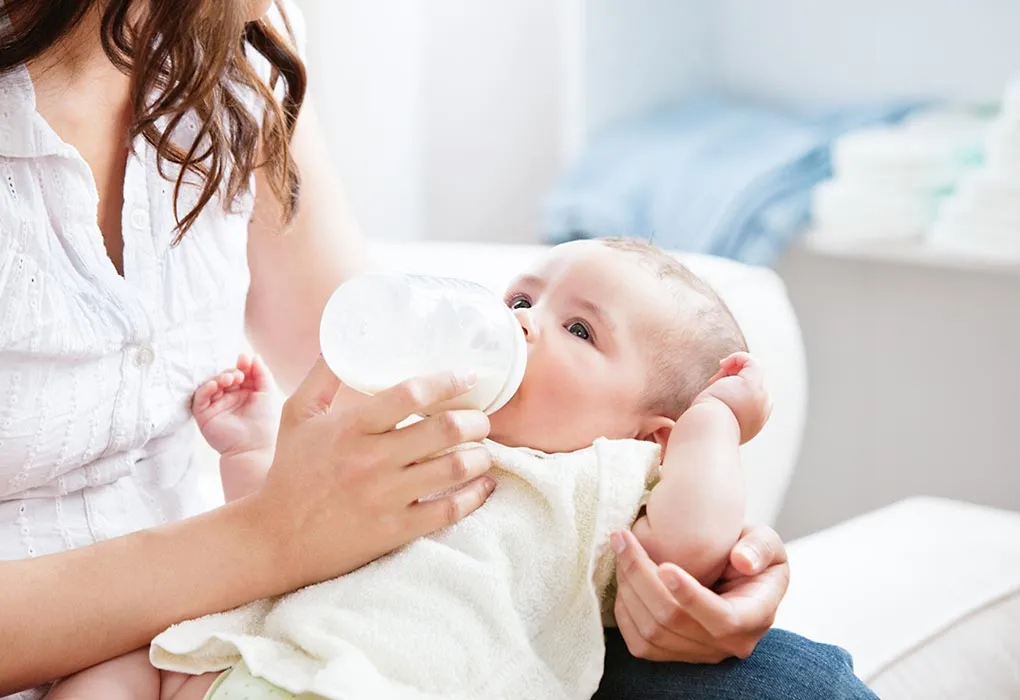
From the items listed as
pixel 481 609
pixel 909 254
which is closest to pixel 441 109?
pixel 909 254

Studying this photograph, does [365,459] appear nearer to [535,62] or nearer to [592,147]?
[592,147]

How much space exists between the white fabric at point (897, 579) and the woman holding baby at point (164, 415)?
189mm

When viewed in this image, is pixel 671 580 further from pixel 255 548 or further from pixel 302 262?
pixel 302 262

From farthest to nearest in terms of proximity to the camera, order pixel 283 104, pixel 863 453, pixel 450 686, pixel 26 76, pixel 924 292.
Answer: pixel 863 453
pixel 924 292
pixel 283 104
pixel 26 76
pixel 450 686

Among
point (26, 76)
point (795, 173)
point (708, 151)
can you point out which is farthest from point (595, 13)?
point (26, 76)

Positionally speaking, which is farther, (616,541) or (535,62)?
(535,62)

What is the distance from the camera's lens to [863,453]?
2277 mm

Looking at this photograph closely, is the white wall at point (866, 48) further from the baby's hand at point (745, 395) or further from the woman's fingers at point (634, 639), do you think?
the woman's fingers at point (634, 639)

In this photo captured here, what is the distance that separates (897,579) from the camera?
124 centimetres

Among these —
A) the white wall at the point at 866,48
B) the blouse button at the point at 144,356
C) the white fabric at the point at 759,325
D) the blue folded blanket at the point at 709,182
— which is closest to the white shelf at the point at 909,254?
the blue folded blanket at the point at 709,182

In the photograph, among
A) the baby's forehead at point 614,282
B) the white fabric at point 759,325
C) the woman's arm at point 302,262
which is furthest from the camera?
the white fabric at point 759,325

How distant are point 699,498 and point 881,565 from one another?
454mm

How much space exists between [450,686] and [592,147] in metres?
1.63

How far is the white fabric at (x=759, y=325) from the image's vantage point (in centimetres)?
145
